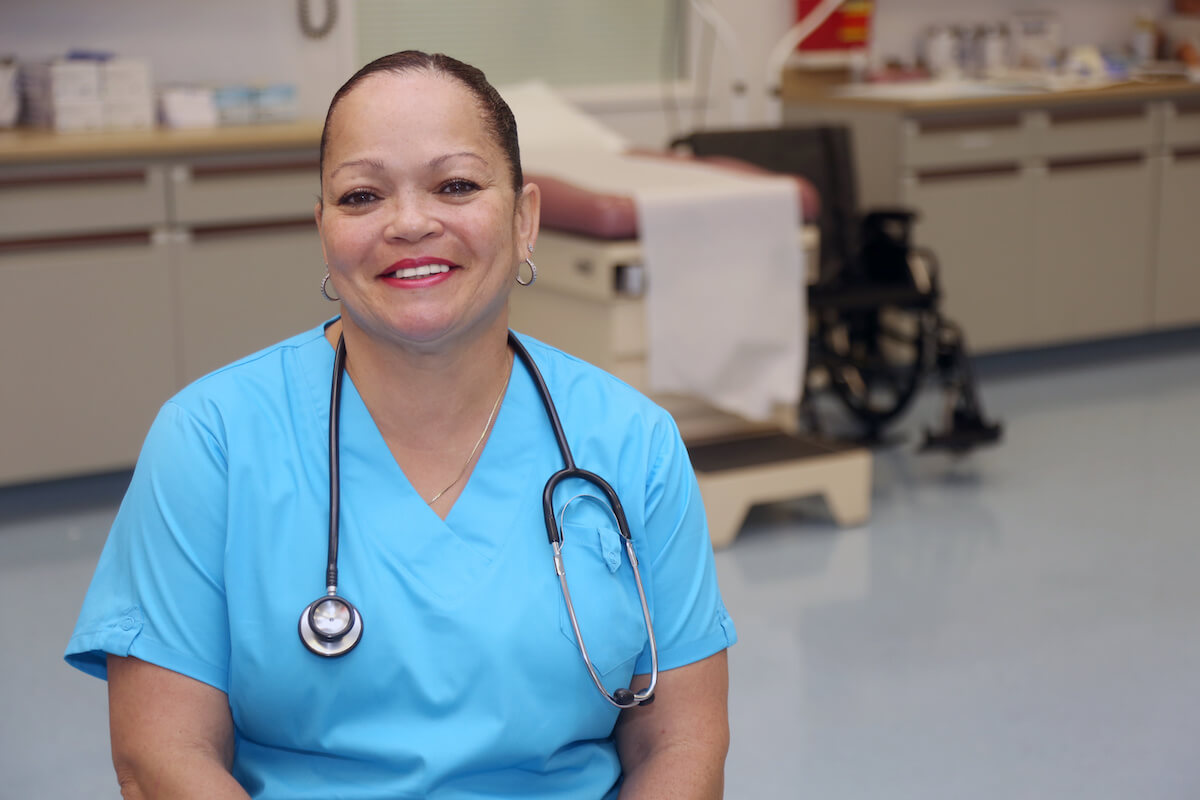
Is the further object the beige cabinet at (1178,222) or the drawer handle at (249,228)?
the beige cabinet at (1178,222)

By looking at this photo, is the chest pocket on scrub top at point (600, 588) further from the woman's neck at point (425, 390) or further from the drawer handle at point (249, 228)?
the drawer handle at point (249, 228)

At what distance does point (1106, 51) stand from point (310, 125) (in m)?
3.35

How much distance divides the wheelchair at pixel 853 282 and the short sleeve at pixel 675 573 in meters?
2.54

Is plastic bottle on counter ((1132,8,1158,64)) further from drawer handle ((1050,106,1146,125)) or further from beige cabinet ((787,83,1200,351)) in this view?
drawer handle ((1050,106,1146,125))

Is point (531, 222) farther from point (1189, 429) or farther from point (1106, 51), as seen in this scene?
point (1106, 51)

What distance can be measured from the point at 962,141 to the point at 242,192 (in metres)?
2.22

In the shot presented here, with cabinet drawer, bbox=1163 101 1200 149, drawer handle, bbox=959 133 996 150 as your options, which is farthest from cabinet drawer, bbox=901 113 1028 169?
cabinet drawer, bbox=1163 101 1200 149

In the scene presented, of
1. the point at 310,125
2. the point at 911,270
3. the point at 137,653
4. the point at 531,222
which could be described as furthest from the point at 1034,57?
the point at 137,653

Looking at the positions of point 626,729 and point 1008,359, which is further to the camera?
point 1008,359

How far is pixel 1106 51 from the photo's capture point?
5516 mm

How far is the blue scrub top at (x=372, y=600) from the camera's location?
1.13 m

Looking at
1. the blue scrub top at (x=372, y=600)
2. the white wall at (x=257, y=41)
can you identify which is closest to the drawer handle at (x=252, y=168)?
the white wall at (x=257, y=41)

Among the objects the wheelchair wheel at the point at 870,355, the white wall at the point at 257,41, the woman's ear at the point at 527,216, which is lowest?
the wheelchair wheel at the point at 870,355

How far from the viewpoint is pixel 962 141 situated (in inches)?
172
